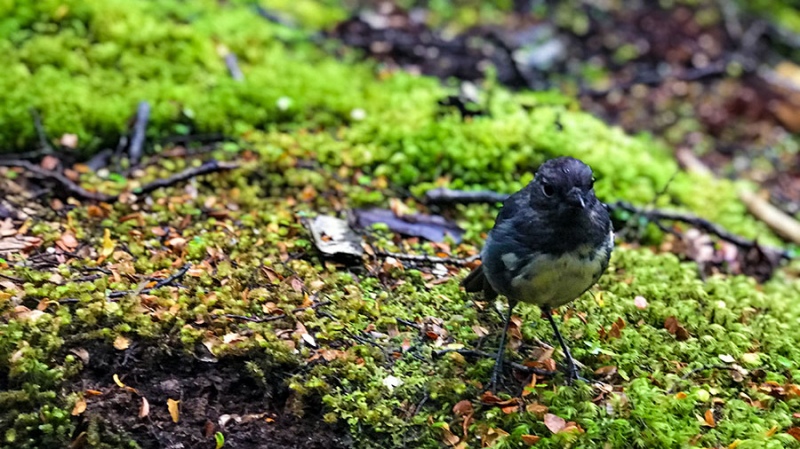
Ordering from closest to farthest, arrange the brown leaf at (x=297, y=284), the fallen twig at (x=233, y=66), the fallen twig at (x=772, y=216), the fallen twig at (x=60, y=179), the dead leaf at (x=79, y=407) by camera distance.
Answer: the dead leaf at (x=79, y=407) < the brown leaf at (x=297, y=284) < the fallen twig at (x=60, y=179) < the fallen twig at (x=772, y=216) < the fallen twig at (x=233, y=66)

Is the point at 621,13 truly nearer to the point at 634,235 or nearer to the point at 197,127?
the point at 634,235

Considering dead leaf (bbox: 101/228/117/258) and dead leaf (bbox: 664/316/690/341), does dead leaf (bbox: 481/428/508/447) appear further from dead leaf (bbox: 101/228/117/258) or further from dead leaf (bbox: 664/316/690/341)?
dead leaf (bbox: 101/228/117/258)

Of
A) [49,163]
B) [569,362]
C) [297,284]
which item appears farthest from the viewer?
[49,163]

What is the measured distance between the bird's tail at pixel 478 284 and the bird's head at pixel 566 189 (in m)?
0.67

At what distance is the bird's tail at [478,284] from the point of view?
156 inches

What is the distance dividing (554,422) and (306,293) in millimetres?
1593

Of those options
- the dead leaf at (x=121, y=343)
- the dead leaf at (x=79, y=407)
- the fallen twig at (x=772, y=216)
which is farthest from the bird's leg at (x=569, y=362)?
the fallen twig at (x=772, y=216)

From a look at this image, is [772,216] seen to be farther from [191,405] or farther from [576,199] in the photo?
[191,405]

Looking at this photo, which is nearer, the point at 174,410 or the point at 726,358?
the point at 174,410

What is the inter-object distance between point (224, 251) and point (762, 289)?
12.6 ft

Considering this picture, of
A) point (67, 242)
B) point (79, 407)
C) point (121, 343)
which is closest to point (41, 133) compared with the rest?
point (67, 242)

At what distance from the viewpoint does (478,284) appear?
4.03 metres

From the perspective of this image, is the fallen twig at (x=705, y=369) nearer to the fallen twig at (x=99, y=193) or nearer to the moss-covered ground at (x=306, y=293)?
the moss-covered ground at (x=306, y=293)

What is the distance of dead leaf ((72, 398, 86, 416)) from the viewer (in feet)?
10.4
